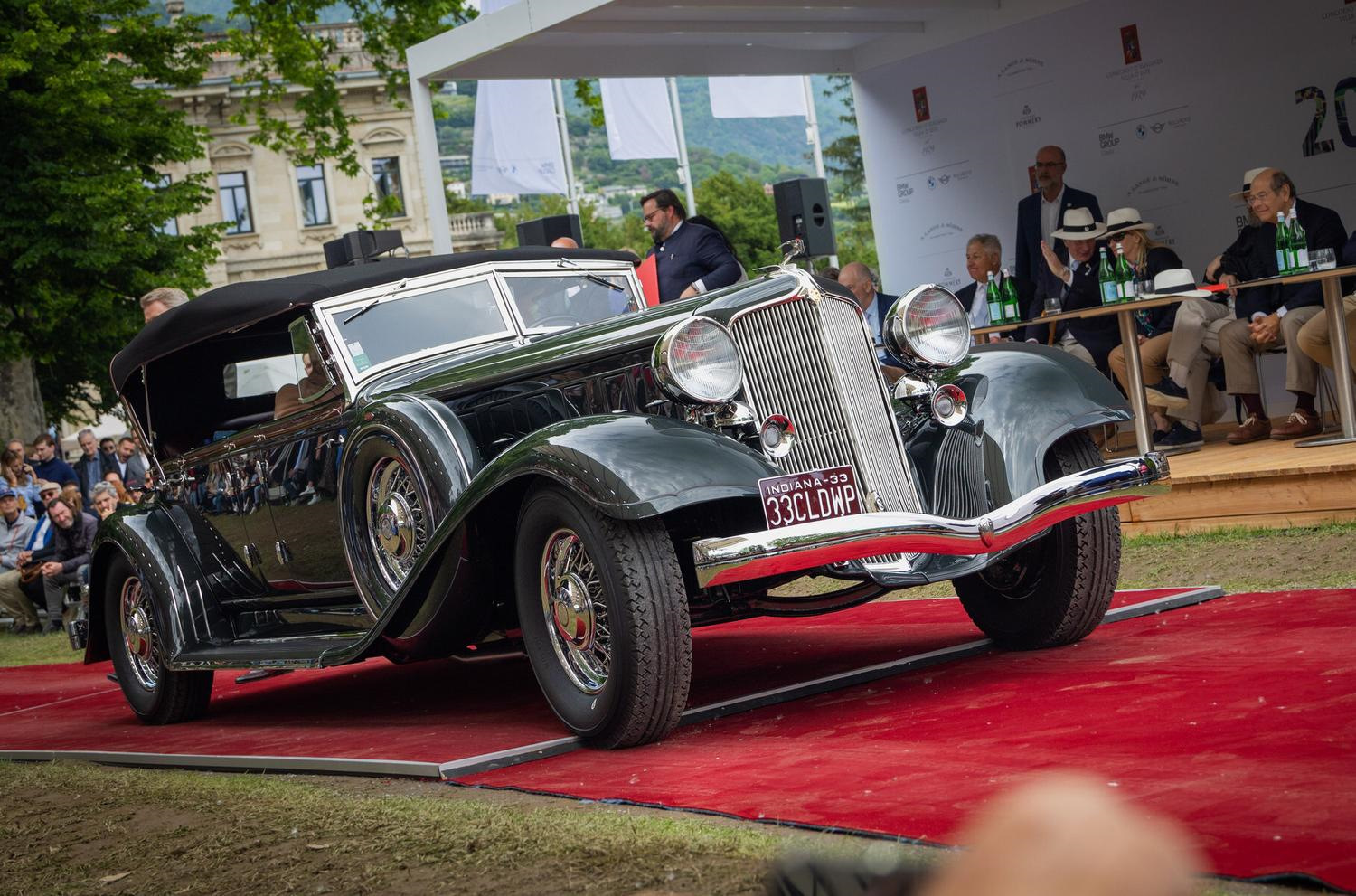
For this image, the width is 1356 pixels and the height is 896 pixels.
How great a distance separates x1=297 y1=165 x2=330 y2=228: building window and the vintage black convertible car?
50.1 metres

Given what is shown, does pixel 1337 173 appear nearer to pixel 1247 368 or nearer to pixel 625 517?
pixel 1247 368

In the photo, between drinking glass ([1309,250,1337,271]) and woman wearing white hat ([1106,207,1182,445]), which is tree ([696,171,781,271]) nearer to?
woman wearing white hat ([1106,207,1182,445])

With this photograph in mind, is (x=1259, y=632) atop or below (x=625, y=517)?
below

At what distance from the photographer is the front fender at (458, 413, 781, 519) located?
4.34 metres

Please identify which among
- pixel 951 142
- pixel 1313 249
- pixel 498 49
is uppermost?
pixel 498 49

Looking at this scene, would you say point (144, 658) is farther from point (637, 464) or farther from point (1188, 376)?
point (1188, 376)

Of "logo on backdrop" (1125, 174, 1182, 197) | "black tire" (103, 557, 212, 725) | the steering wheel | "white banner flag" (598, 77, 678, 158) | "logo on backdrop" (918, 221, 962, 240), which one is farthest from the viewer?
"white banner flag" (598, 77, 678, 158)

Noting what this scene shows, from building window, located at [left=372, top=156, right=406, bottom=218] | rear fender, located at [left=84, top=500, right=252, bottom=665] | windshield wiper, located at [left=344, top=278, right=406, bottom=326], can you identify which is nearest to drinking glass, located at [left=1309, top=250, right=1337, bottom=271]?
windshield wiper, located at [left=344, top=278, right=406, bottom=326]

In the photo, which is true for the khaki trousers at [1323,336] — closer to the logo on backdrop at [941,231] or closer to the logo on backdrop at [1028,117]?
the logo on backdrop at [1028,117]

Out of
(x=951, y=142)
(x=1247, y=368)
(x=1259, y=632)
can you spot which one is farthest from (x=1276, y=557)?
(x=951, y=142)

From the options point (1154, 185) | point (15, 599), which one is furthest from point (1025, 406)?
point (15, 599)

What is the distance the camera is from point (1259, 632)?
5043 millimetres

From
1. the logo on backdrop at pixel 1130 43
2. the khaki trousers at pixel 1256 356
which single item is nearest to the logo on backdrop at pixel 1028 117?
the logo on backdrop at pixel 1130 43

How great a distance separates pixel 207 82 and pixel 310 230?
20.3ft
